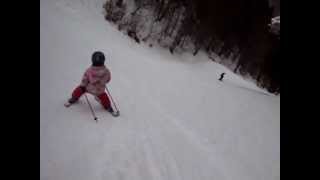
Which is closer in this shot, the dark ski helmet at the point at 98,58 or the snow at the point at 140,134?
the snow at the point at 140,134

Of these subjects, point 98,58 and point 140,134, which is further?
point 98,58

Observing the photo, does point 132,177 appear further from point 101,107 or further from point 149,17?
point 149,17

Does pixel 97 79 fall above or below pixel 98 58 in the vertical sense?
below

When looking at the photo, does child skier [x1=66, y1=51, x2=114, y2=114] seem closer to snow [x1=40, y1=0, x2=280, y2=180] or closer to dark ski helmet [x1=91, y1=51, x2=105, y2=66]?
dark ski helmet [x1=91, y1=51, x2=105, y2=66]

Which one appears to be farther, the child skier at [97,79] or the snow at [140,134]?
the child skier at [97,79]

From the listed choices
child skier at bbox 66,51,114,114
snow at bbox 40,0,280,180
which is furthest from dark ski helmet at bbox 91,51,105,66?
snow at bbox 40,0,280,180

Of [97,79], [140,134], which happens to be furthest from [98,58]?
[140,134]

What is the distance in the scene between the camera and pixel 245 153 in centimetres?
378

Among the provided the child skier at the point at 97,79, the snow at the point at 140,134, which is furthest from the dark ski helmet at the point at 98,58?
the snow at the point at 140,134

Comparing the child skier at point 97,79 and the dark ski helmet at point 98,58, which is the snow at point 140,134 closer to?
the child skier at point 97,79

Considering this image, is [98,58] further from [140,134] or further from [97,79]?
[140,134]

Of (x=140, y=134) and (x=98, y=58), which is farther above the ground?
(x=98, y=58)

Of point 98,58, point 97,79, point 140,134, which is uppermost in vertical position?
point 98,58

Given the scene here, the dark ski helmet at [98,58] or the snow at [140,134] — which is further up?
the dark ski helmet at [98,58]
